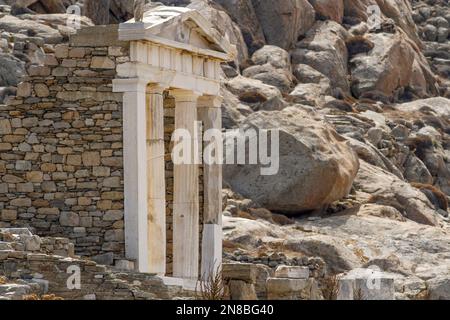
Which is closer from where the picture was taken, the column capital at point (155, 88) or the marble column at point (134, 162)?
the marble column at point (134, 162)

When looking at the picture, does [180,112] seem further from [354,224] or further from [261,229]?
[354,224]

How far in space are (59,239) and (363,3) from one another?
59.0 meters

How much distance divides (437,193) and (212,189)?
90.7ft

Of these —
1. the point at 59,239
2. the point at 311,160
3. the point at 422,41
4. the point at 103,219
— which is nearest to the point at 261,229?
the point at 311,160

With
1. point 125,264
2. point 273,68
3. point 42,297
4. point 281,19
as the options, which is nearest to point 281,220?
point 125,264

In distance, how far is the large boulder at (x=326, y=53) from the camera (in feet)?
261

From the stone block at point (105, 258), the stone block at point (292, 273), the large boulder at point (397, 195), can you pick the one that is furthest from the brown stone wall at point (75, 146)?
the large boulder at point (397, 195)

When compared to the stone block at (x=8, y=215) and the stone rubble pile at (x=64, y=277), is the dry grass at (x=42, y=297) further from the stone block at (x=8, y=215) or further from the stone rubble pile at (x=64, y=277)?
the stone block at (x=8, y=215)

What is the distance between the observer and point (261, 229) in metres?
48.5

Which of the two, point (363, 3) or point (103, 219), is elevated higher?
point (363, 3)

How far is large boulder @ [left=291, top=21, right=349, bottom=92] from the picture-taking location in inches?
3130

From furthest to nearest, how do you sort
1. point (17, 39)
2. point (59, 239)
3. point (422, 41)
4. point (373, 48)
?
1. point (422, 41)
2. point (373, 48)
3. point (17, 39)
4. point (59, 239)

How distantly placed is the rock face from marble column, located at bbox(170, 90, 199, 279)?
14542 mm

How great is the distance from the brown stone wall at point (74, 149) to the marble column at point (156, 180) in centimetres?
109
